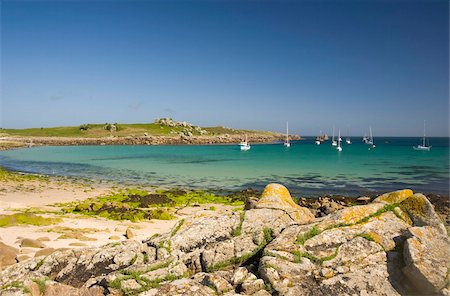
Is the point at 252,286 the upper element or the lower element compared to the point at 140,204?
upper

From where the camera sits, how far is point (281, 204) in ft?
43.9

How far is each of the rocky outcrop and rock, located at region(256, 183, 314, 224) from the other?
0.24 m

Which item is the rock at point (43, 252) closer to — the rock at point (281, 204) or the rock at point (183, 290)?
the rock at point (183, 290)

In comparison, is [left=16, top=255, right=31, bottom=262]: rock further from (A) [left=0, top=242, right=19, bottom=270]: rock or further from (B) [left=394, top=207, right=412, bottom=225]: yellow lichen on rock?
(B) [left=394, top=207, right=412, bottom=225]: yellow lichen on rock

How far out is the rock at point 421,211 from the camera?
9777 mm

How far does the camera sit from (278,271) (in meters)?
8.62

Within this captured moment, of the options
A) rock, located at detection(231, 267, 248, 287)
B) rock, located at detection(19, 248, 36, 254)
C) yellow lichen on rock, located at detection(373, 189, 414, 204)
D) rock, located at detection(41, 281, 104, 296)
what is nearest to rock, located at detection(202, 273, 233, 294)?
rock, located at detection(231, 267, 248, 287)

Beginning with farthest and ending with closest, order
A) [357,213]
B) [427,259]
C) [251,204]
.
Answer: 1. [251,204]
2. [357,213]
3. [427,259]

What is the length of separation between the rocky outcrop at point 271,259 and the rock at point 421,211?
3 cm

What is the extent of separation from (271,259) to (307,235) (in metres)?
1.43

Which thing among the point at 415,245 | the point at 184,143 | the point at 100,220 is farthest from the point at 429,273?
the point at 184,143

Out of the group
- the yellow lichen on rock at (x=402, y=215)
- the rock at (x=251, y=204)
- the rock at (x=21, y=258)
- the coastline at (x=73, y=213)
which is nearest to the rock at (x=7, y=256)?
the rock at (x=21, y=258)

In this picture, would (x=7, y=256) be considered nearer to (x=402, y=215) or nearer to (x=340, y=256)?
(x=340, y=256)

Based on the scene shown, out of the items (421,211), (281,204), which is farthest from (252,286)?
(421,211)
